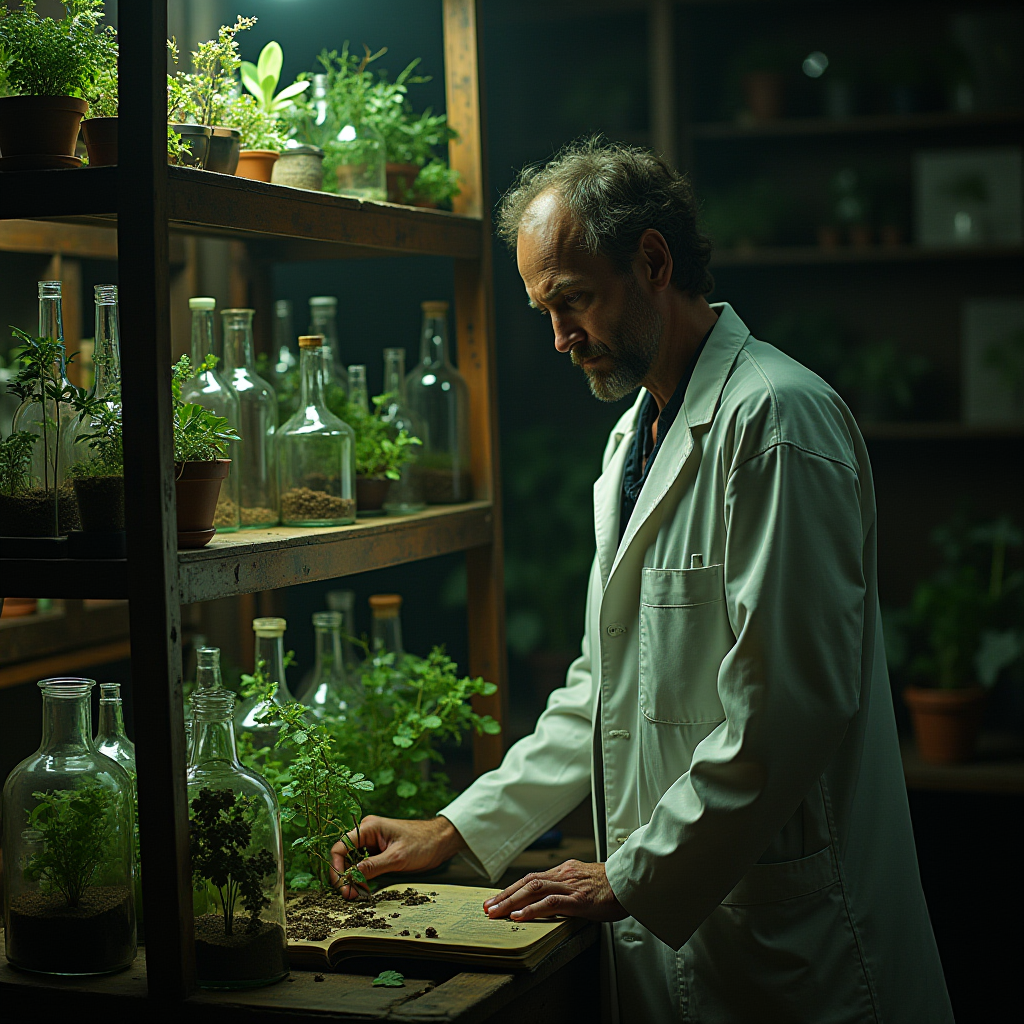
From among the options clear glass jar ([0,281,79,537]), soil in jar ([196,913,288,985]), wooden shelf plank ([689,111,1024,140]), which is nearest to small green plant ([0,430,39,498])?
clear glass jar ([0,281,79,537])

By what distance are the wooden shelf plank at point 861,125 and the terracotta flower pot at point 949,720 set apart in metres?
1.64

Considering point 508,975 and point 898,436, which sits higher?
point 898,436

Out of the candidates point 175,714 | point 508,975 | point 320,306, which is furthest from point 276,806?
point 320,306

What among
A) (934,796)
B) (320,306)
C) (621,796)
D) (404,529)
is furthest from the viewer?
(934,796)

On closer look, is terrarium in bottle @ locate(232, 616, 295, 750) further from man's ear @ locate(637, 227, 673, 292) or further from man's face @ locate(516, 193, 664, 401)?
man's ear @ locate(637, 227, 673, 292)

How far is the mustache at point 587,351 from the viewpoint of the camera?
1805 mm

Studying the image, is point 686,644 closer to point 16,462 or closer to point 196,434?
point 196,434

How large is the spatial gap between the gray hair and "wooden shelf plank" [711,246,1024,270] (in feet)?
6.25

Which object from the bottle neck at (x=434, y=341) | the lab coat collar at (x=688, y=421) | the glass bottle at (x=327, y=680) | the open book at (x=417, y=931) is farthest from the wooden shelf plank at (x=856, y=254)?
the open book at (x=417, y=931)

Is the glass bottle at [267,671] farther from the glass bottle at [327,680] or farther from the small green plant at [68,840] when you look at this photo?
the small green plant at [68,840]

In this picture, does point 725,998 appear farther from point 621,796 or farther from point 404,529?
point 404,529

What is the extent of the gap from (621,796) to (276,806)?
0.50 metres

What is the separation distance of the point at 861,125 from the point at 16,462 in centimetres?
301

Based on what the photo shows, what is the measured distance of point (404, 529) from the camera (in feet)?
6.39
